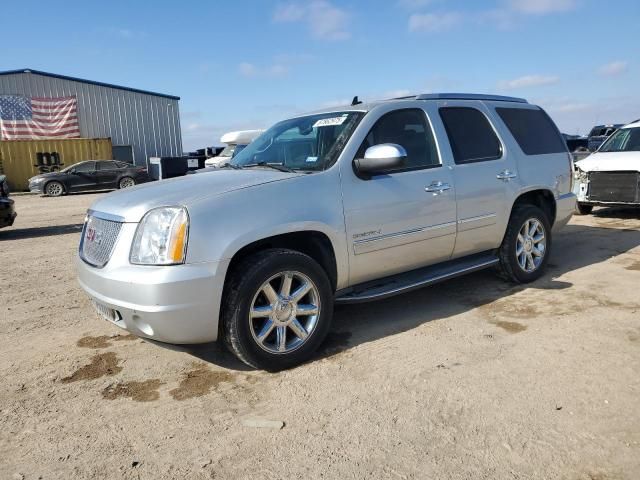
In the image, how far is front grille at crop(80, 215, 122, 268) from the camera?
132 inches

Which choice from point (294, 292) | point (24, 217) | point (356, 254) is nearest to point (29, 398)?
point (294, 292)

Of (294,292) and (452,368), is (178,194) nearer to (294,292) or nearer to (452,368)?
(294,292)

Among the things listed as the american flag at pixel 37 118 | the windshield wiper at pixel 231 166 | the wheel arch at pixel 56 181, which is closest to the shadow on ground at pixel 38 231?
the windshield wiper at pixel 231 166

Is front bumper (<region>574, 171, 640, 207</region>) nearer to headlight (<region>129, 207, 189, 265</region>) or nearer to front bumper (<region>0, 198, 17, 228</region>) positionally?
headlight (<region>129, 207, 189, 265</region>)

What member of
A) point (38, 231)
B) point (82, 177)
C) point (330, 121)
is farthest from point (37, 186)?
point (330, 121)

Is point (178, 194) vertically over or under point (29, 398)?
over

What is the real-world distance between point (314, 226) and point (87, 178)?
19.8m

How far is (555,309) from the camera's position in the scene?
446cm

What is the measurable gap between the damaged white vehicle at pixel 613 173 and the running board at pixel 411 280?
4943 millimetres

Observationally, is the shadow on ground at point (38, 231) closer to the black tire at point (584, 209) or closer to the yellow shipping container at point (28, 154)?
the black tire at point (584, 209)

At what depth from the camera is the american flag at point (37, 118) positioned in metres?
26.2

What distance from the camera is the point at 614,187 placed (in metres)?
8.66

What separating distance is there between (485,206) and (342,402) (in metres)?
2.53

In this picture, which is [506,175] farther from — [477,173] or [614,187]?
[614,187]
